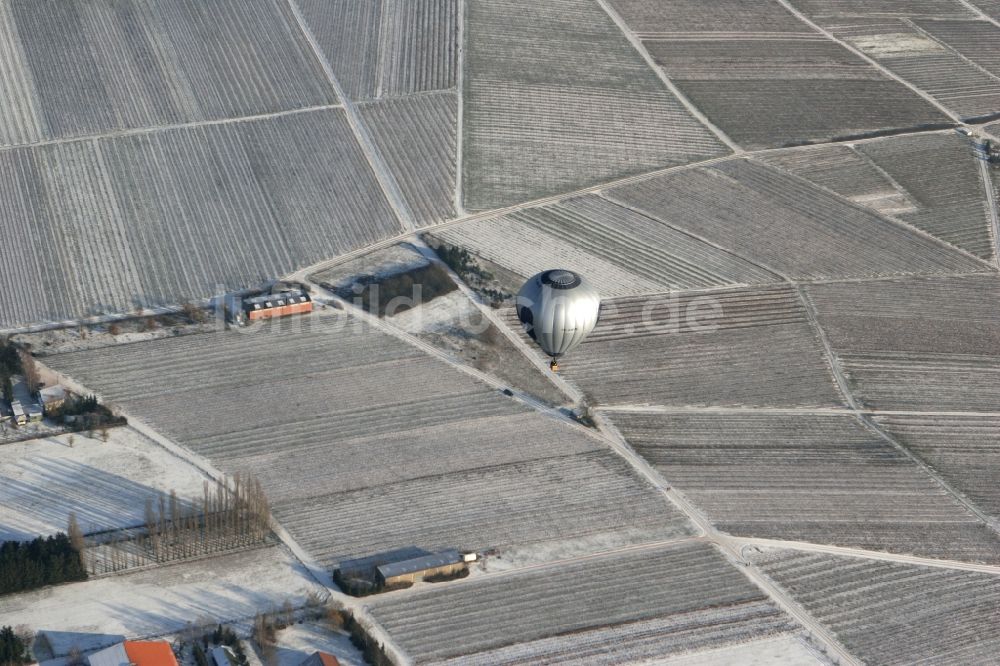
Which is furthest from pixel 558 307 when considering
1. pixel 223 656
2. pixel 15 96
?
pixel 15 96

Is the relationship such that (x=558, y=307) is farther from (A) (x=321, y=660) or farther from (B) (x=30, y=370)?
(B) (x=30, y=370)

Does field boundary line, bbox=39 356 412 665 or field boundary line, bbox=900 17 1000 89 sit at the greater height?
field boundary line, bbox=900 17 1000 89

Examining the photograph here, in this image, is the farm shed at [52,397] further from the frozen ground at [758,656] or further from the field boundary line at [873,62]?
the field boundary line at [873,62]

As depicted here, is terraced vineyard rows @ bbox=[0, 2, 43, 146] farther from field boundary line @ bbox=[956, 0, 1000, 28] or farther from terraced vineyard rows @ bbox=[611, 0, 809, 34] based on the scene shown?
field boundary line @ bbox=[956, 0, 1000, 28]

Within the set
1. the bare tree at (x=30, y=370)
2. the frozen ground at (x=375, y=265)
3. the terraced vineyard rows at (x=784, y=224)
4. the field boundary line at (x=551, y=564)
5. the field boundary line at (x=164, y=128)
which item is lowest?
the field boundary line at (x=551, y=564)

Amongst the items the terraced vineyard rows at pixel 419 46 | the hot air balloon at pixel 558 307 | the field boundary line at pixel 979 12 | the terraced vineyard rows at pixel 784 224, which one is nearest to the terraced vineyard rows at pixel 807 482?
the hot air balloon at pixel 558 307

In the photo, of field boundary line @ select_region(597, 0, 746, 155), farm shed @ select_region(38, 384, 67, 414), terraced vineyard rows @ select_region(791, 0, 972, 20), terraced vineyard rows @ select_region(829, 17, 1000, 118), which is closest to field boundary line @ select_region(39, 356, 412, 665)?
farm shed @ select_region(38, 384, 67, 414)
